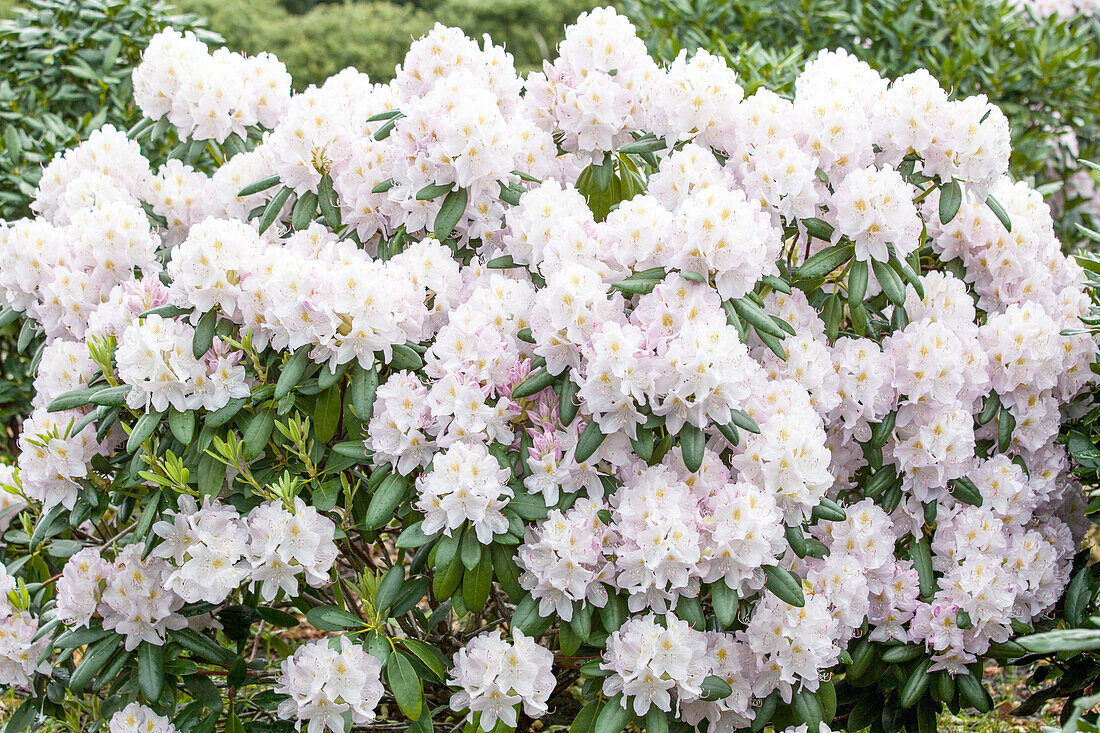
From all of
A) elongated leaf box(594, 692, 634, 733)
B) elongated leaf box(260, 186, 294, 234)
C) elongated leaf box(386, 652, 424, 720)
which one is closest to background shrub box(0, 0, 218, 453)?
elongated leaf box(260, 186, 294, 234)

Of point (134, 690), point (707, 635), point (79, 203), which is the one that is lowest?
point (134, 690)

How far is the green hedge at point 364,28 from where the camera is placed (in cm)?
938

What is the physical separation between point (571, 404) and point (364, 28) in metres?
8.36

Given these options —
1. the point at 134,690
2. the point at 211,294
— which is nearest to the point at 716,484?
the point at 211,294

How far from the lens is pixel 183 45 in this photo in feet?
9.17

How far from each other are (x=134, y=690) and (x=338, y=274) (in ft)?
3.55

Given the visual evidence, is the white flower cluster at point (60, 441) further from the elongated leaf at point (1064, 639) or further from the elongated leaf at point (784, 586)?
the elongated leaf at point (1064, 639)

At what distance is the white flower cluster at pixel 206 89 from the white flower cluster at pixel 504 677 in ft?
4.84

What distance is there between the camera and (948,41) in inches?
178

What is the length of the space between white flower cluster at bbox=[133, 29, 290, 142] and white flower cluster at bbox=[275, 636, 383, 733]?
139 centimetres

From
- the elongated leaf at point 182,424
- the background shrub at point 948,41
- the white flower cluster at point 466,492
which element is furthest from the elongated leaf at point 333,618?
the background shrub at point 948,41

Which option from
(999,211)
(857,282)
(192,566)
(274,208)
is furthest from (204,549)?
(999,211)

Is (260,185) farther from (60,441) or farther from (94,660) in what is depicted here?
(94,660)

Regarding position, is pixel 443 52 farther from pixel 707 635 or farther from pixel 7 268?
pixel 707 635
